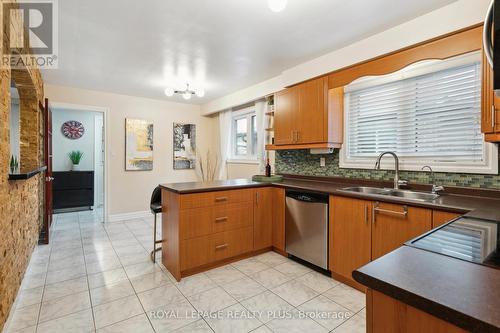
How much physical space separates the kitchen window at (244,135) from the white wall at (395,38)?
102cm

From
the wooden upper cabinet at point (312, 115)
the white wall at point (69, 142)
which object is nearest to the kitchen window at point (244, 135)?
the wooden upper cabinet at point (312, 115)

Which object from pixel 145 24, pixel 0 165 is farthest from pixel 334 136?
pixel 0 165

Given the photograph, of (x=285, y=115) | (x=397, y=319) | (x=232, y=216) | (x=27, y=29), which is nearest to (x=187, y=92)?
(x=285, y=115)

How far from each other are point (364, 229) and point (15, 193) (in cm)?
280

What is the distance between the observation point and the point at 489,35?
72 centimetres

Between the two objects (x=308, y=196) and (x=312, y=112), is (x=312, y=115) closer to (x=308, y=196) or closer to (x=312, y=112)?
(x=312, y=112)

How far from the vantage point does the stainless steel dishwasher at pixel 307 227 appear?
2469 mm

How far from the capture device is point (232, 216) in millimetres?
2723

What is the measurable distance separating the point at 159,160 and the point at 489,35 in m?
5.03

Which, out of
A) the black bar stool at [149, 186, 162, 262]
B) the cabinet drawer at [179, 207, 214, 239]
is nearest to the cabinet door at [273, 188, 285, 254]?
the cabinet drawer at [179, 207, 214, 239]

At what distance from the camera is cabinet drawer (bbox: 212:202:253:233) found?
2.62m

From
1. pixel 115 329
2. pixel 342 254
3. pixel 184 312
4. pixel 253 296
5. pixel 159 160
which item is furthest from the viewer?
pixel 159 160

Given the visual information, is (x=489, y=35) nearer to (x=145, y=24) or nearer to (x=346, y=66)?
(x=346, y=66)

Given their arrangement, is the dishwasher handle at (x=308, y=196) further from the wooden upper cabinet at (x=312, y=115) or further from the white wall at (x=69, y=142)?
the white wall at (x=69, y=142)
